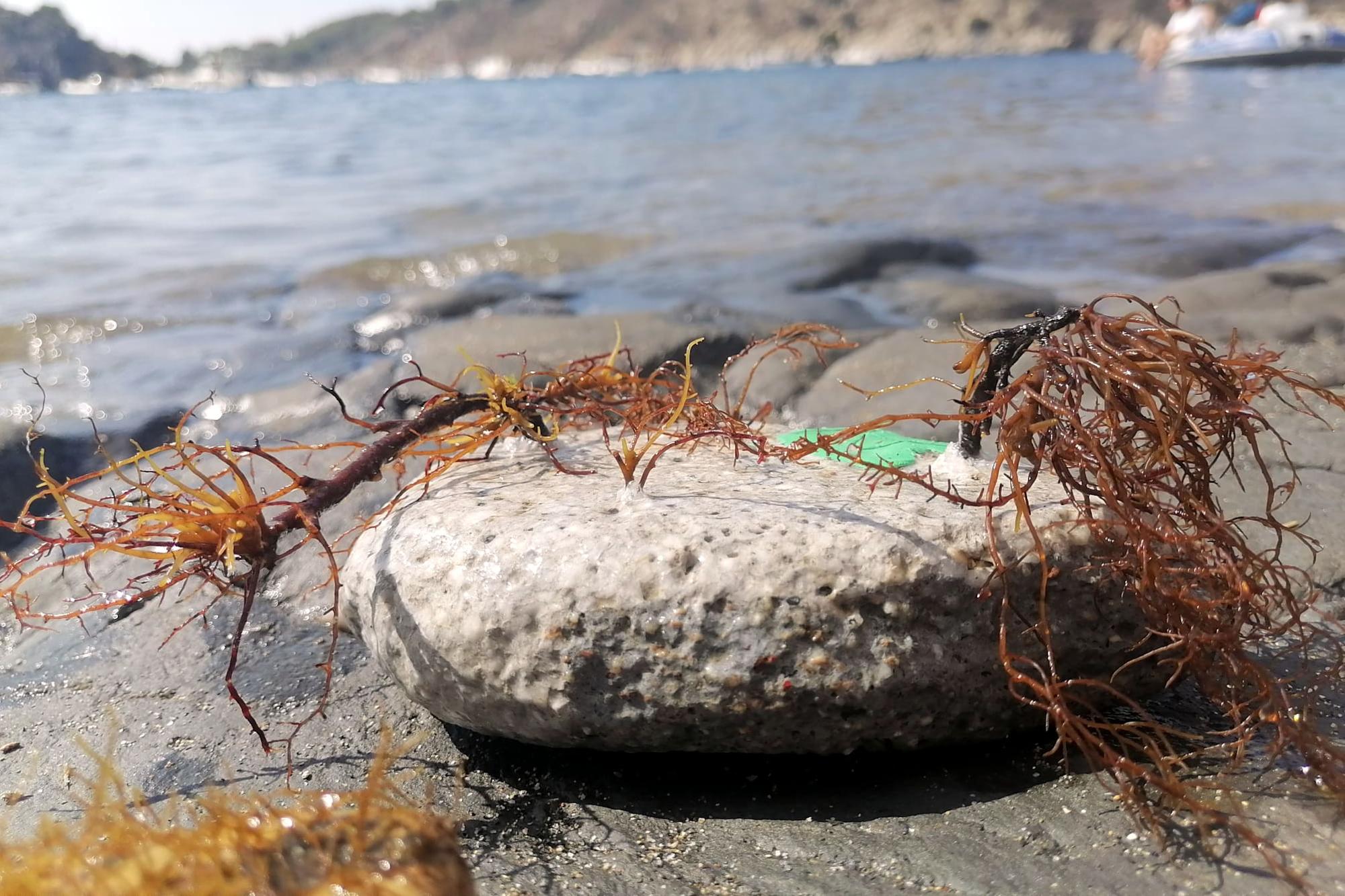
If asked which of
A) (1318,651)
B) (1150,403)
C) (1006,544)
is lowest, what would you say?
(1318,651)

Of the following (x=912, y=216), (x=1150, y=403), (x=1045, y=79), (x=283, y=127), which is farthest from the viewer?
(x=1045, y=79)

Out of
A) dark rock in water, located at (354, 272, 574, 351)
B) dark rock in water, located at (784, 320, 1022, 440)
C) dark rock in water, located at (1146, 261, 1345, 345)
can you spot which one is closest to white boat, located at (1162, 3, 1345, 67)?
→ dark rock in water, located at (1146, 261, 1345, 345)

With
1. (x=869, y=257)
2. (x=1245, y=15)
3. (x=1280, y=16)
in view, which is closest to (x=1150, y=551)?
(x=869, y=257)

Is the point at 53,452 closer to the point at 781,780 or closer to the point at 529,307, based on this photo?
the point at 529,307

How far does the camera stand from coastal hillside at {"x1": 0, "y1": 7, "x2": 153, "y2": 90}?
332 ft

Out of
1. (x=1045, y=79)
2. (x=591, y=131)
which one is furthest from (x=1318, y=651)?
(x=1045, y=79)

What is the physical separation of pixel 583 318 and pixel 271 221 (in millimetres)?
6778

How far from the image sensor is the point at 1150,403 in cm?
178

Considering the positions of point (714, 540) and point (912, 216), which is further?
point (912, 216)

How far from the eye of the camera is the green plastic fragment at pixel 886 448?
2.37m

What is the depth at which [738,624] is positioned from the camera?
5.91ft

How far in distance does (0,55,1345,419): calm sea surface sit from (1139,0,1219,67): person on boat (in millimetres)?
14254

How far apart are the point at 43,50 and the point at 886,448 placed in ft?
414

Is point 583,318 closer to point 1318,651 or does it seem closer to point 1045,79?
point 1318,651
